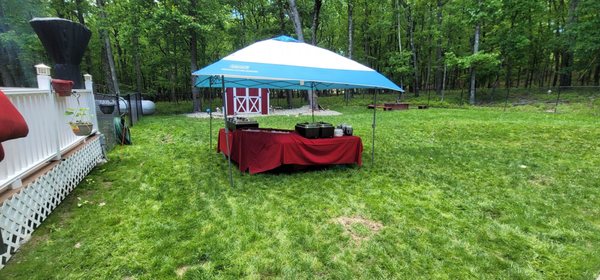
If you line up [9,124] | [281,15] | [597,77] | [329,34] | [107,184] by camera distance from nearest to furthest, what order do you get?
[9,124]
[107,184]
[281,15]
[597,77]
[329,34]

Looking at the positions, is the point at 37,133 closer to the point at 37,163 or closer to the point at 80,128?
the point at 37,163

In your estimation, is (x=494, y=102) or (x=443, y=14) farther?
(x=443, y=14)

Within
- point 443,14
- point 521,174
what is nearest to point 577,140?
point 521,174

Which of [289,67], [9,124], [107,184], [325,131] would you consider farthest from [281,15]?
[9,124]

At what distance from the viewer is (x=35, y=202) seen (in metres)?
2.77

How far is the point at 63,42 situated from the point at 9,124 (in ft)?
15.5

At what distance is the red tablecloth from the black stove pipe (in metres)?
3.25

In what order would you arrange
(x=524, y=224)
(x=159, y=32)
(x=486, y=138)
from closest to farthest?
(x=524, y=224)
(x=486, y=138)
(x=159, y=32)

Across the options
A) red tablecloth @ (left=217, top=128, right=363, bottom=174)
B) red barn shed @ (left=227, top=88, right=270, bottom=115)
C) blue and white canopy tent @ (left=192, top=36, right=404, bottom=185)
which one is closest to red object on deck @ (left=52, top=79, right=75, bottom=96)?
blue and white canopy tent @ (left=192, top=36, right=404, bottom=185)

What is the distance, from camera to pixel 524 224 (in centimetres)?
308

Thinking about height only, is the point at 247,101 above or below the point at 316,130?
above

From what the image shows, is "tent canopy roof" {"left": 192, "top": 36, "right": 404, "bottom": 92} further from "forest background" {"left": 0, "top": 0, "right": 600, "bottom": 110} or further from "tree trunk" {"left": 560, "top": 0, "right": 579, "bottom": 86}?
"tree trunk" {"left": 560, "top": 0, "right": 579, "bottom": 86}

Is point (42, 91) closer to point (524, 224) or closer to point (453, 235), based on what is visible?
point (453, 235)

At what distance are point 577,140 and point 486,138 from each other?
6.37 feet
